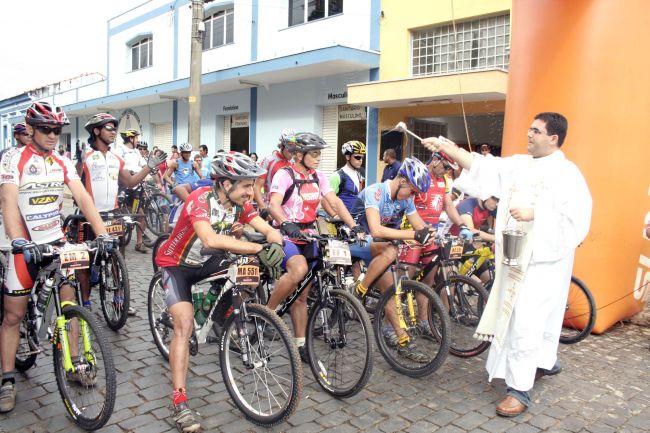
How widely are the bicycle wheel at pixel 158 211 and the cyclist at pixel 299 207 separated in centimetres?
578

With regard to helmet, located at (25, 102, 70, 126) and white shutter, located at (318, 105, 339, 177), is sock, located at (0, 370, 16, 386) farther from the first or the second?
white shutter, located at (318, 105, 339, 177)

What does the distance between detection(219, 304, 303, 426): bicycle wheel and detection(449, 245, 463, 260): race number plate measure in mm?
1995

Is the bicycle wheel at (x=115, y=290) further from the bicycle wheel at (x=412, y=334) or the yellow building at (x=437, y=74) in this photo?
the yellow building at (x=437, y=74)

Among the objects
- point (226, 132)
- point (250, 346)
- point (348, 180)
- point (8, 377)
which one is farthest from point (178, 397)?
point (226, 132)

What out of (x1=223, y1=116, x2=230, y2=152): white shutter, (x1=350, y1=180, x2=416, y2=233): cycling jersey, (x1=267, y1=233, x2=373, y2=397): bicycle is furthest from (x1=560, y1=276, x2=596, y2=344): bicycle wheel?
(x1=223, y1=116, x2=230, y2=152): white shutter

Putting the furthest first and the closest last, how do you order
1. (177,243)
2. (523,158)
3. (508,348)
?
(523,158) → (508,348) → (177,243)

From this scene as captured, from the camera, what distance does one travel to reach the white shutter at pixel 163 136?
77.9ft

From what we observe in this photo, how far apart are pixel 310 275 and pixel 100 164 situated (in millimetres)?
2811

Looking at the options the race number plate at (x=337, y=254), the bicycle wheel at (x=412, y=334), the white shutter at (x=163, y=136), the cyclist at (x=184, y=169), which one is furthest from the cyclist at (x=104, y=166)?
the white shutter at (x=163, y=136)

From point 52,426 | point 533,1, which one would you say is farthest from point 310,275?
point 533,1

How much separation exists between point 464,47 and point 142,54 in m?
17.5

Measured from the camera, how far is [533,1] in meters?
5.52

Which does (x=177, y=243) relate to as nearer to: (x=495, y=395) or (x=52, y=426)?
(x=52, y=426)

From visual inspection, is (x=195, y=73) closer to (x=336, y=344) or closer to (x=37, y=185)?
(x=37, y=185)
